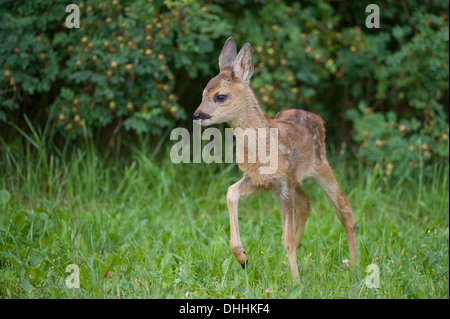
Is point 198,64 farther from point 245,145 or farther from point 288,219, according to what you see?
point 288,219

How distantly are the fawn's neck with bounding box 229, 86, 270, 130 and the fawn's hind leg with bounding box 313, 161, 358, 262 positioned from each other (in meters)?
0.87

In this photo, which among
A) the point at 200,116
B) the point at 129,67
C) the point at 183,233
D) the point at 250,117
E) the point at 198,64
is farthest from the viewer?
the point at 198,64

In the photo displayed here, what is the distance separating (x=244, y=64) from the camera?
4305 millimetres

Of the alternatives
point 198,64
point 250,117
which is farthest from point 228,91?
point 198,64

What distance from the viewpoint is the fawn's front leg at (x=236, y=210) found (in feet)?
13.2

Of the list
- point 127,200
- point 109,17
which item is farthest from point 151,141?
point 109,17

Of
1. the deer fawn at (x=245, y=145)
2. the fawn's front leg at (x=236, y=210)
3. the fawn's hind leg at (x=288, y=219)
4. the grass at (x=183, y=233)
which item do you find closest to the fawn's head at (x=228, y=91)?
the deer fawn at (x=245, y=145)

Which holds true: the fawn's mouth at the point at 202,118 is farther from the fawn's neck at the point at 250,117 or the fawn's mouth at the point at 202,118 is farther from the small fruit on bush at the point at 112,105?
the small fruit on bush at the point at 112,105

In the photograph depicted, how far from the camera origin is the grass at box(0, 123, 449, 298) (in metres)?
4.08

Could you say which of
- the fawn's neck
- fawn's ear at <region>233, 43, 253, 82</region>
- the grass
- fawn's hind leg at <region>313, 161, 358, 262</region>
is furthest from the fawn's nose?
fawn's hind leg at <region>313, 161, 358, 262</region>

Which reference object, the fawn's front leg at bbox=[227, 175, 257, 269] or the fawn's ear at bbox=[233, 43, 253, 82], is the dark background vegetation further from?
the fawn's front leg at bbox=[227, 175, 257, 269]

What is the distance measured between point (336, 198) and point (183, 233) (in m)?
1.35

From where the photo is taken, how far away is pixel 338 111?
8.67 metres
